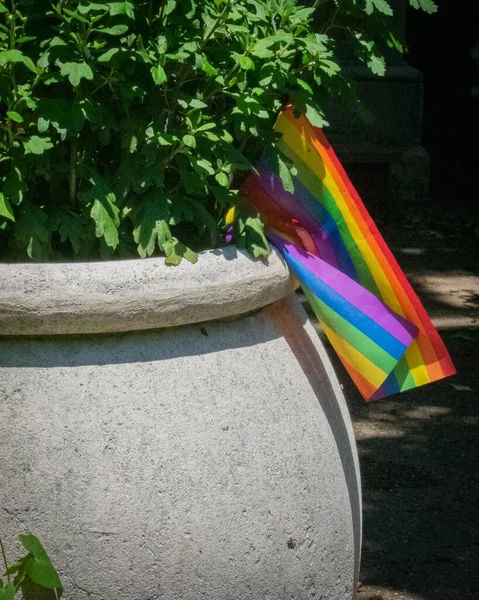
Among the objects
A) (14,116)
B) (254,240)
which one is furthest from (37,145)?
(254,240)

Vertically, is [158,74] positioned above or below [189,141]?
above

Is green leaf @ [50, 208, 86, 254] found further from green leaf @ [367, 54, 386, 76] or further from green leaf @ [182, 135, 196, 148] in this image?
green leaf @ [367, 54, 386, 76]

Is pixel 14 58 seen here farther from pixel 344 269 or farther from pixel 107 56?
pixel 344 269

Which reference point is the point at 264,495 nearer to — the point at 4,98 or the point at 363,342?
the point at 363,342

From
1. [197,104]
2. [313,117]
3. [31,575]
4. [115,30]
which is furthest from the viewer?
[313,117]

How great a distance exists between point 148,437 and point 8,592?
0.35 meters

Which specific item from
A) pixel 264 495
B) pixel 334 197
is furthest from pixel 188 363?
pixel 334 197

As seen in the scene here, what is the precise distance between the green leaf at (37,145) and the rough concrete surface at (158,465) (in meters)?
0.33

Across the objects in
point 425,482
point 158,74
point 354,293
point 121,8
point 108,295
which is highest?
point 121,8

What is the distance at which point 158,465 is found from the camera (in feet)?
6.24

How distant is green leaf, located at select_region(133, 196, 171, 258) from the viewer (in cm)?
205

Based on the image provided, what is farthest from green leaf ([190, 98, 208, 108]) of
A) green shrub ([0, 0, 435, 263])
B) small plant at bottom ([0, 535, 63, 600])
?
small plant at bottom ([0, 535, 63, 600])

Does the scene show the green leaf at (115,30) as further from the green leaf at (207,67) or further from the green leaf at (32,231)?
the green leaf at (32,231)

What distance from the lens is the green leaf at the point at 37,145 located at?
6.38 ft
